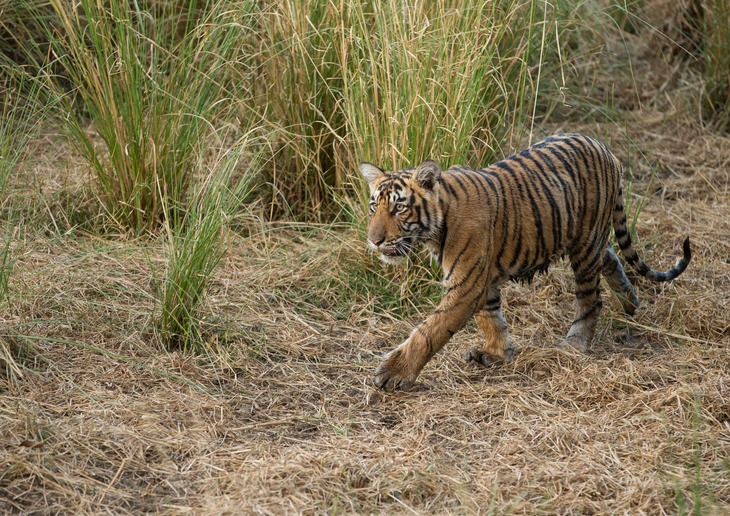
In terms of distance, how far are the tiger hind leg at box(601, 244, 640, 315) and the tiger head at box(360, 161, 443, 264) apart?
1.13m

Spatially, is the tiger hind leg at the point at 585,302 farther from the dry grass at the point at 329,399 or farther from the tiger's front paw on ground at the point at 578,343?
the dry grass at the point at 329,399

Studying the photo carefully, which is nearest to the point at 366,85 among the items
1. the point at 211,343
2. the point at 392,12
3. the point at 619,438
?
the point at 392,12

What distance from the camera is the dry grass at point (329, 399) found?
3.18m

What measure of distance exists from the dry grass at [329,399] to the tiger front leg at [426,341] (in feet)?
0.26

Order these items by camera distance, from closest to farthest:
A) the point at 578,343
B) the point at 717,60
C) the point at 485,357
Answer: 1. the point at 485,357
2. the point at 578,343
3. the point at 717,60

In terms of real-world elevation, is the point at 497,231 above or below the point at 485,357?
above

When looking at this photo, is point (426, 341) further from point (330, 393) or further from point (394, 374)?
point (330, 393)

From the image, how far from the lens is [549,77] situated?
6543 millimetres

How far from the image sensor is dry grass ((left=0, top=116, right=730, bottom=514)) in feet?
10.4

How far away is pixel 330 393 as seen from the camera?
13.3ft

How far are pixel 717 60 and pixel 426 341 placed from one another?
4.16 m

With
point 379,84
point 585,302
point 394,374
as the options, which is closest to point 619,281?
point 585,302

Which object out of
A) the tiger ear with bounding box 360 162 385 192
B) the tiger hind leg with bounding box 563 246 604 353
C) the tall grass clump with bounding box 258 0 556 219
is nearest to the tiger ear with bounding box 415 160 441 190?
the tiger ear with bounding box 360 162 385 192

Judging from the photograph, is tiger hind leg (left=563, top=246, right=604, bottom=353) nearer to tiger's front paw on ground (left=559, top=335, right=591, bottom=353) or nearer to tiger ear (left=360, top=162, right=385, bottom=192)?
tiger's front paw on ground (left=559, top=335, right=591, bottom=353)
